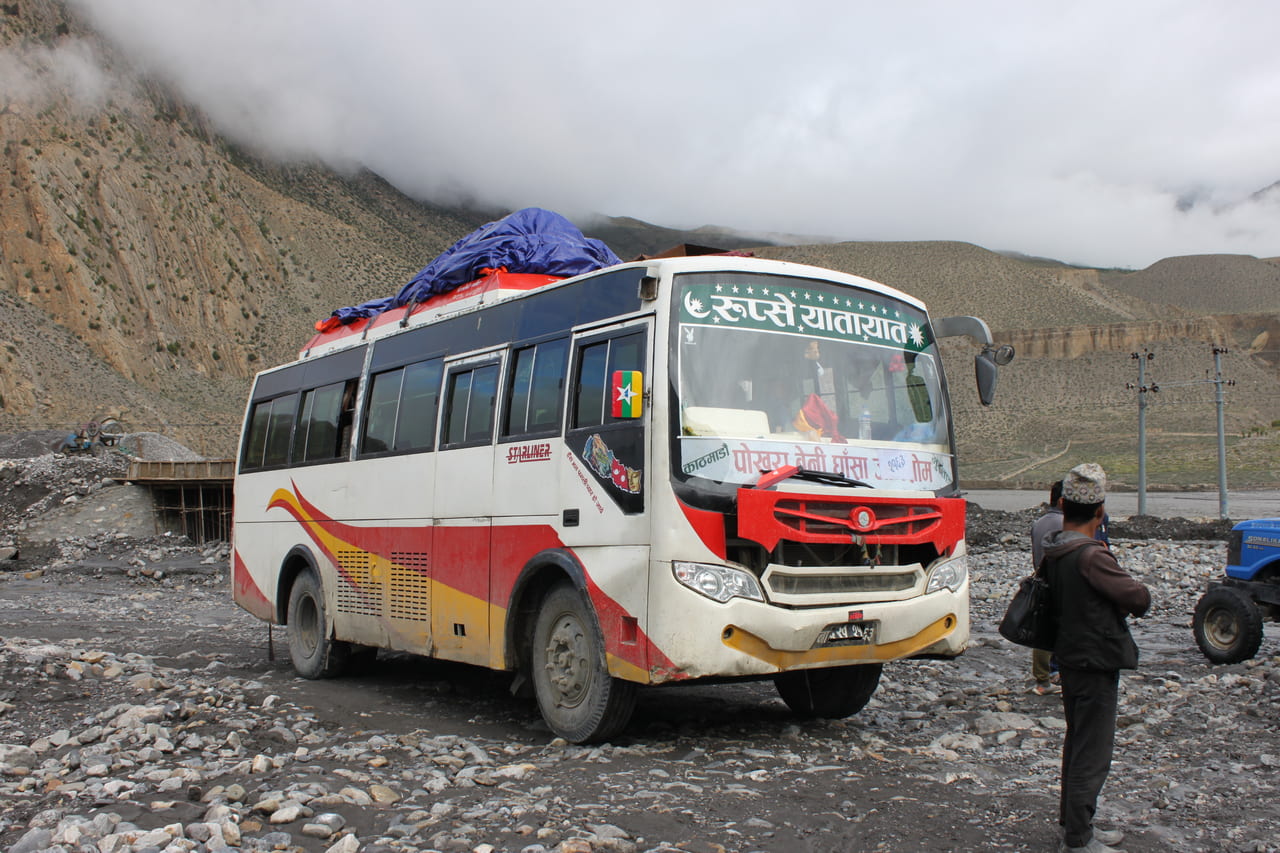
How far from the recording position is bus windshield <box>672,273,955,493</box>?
6902 mm

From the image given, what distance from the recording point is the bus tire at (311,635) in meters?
10.9

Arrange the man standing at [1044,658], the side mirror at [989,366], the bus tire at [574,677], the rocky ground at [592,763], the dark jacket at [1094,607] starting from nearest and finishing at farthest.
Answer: the dark jacket at [1094,607], the rocky ground at [592,763], the bus tire at [574,677], the side mirror at [989,366], the man standing at [1044,658]

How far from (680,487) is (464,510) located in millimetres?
2652

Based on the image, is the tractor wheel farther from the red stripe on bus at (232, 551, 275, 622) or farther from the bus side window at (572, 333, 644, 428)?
the red stripe on bus at (232, 551, 275, 622)

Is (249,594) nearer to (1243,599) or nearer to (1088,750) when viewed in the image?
(1088,750)

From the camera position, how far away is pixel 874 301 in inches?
316

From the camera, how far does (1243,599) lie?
34.4ft

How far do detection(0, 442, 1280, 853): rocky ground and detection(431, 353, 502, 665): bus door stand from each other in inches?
28.7

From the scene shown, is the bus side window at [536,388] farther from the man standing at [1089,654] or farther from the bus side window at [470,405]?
the man standing at [1089,654]

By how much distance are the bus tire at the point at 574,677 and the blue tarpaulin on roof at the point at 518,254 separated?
322cm

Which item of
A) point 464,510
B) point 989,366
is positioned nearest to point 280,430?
point 464,510

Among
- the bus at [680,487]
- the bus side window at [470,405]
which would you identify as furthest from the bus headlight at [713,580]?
the bus side window at [470,405]

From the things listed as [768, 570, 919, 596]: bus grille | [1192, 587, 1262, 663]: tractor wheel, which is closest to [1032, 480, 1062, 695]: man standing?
[1192, 587, 1262, 663]: tractor wheel

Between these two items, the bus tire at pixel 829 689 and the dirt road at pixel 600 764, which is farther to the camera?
the bus tire at pixel 829 689
